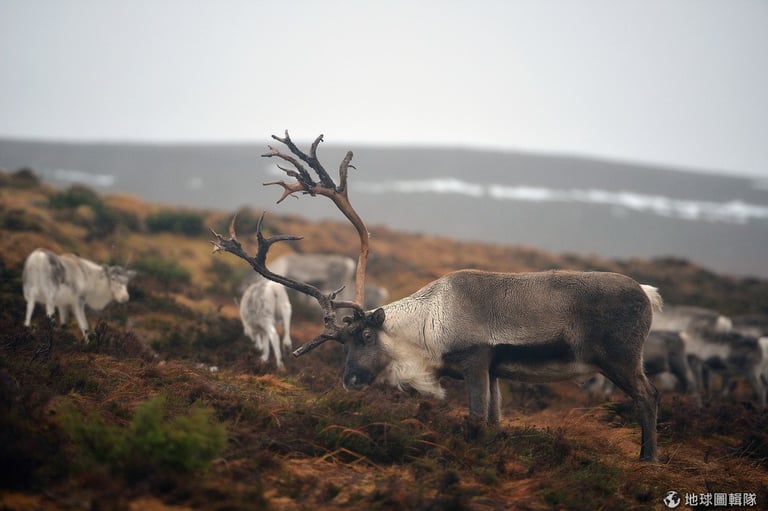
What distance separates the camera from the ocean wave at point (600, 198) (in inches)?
2216

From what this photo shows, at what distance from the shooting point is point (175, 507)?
201 inches

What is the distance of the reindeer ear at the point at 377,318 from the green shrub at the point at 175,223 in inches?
646

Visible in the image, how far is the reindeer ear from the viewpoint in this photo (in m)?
8.74

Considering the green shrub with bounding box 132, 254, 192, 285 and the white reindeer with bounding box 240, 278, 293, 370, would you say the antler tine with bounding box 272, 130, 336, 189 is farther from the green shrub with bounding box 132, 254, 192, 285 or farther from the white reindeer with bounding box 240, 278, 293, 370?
the green shrub with bounding box 132, 254, 192, 285

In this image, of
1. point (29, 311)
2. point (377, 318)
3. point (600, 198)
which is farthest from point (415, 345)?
point (600, 198)

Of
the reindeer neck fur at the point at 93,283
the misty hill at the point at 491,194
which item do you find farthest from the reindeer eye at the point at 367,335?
the misty hill at the point at 491,194

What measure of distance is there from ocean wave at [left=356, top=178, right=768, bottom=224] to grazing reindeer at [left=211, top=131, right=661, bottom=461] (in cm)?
4800

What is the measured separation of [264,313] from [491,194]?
48.2m

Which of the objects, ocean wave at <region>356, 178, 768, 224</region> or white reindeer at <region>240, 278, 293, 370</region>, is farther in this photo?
ocean wave at <region>356, 178, 768, 224</region>

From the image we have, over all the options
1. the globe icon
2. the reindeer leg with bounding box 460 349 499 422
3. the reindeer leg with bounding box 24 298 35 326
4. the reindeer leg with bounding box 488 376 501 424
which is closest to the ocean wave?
the reindeer leg with bounding box 24 298 35 326

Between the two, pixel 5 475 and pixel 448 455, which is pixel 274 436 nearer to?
pixel 448 455

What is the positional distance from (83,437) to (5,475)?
698 millimetres

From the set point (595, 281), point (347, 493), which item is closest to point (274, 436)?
point (347, 493)

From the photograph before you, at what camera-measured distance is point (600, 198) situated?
59.4m
